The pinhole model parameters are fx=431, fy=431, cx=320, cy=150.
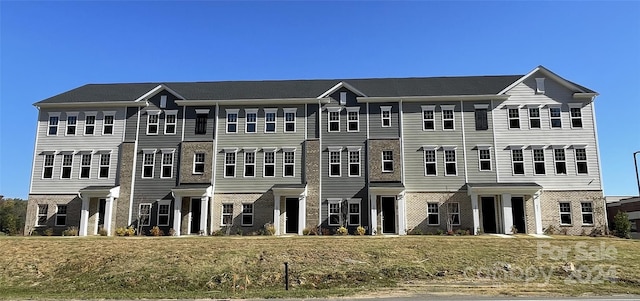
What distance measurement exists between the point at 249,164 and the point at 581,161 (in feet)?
70.9

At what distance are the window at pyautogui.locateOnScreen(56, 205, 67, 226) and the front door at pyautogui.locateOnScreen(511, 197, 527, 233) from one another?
29.1 metres

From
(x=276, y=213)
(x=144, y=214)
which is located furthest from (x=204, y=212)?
(x=276, y=213)

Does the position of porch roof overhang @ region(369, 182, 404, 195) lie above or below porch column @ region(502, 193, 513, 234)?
above

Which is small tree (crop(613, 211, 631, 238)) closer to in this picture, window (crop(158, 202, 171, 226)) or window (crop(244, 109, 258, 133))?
window (crop(244, 109, 258, 133))

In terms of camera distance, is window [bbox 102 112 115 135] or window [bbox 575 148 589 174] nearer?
window [bbox 575 148 589 174]

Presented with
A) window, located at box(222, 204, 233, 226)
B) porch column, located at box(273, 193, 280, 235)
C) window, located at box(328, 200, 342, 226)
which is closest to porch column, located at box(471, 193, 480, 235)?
window, located at box(328, 200, 342, 226)

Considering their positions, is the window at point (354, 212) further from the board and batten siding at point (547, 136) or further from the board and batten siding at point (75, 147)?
the board and batten siding at point (75, 147)

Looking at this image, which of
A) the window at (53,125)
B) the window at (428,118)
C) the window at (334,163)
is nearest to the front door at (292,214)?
the window at (334,163)

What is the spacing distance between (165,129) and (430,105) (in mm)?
18240

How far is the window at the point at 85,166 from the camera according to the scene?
29.3 m

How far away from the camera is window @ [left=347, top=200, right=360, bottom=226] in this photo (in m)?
27.7

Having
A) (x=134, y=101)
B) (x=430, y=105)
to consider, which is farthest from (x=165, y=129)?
(x=430, y=105)

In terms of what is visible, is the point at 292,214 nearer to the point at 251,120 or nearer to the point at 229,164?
the point at 229,164

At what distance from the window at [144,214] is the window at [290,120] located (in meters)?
10.5
